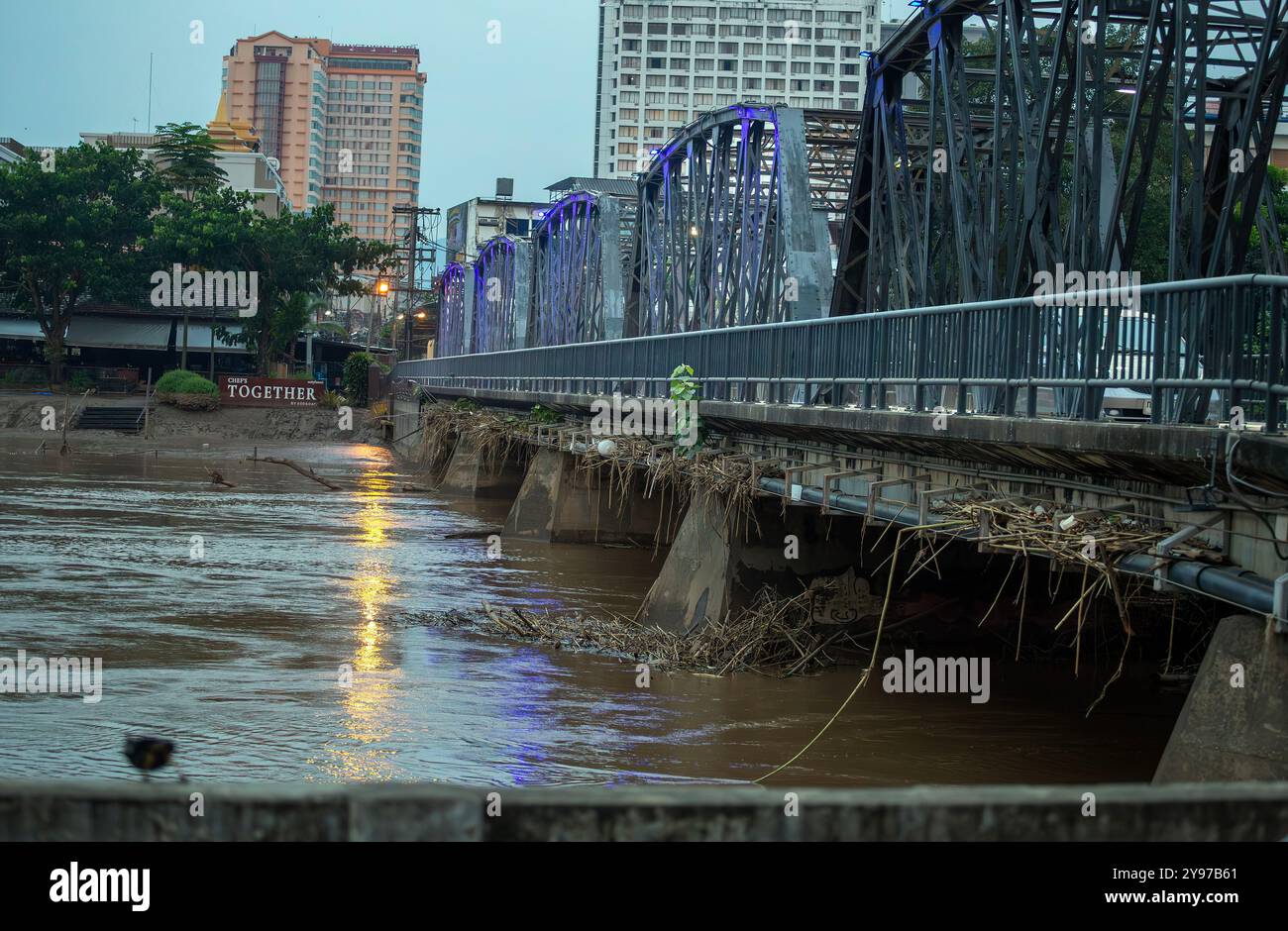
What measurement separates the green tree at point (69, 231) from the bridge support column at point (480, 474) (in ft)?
104

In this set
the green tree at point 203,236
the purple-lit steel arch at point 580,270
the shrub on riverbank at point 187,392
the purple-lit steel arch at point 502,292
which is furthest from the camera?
the green tree at point 203,236

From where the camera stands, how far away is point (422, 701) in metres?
14.2

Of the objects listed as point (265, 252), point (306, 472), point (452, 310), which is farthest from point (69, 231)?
point (306, 472)

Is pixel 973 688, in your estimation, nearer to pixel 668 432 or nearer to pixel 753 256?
pixel 668 432

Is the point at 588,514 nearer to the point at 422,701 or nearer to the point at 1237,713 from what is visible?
the point at 422,701

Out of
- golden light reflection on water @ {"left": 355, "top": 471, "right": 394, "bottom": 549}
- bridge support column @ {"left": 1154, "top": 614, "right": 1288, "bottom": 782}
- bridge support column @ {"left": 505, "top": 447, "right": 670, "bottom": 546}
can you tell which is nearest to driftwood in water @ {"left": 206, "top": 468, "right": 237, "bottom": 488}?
golden light reflection on water @ {"left": 355, "top": 471, "right": 394, "bottom": 549}

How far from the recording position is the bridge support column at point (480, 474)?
4122 cm

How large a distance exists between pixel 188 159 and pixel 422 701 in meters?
72.4

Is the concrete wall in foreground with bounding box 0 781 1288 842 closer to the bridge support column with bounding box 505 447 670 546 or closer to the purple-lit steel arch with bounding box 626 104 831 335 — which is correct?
the purple-lit steel arch with bounding box 626 104 831 335

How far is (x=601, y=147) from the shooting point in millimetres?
166000

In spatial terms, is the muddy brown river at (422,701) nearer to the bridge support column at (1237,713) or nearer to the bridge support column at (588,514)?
the bridge support column at (1237,713)

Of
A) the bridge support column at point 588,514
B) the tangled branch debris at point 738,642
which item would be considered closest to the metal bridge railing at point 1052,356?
the tangled branch debris at point 738,642
